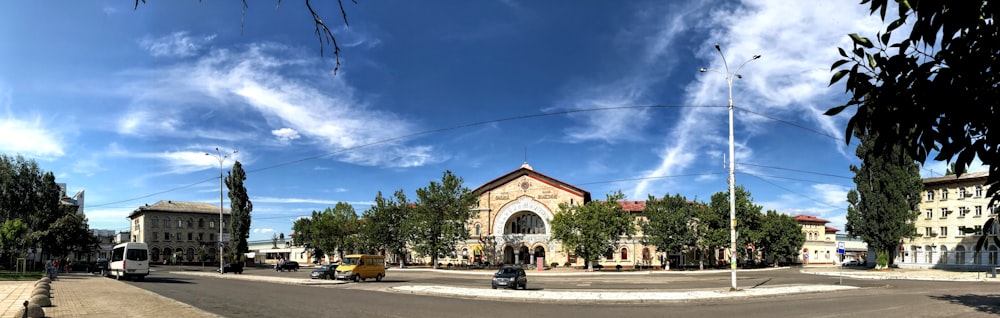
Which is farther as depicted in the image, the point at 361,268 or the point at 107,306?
the point at 361,268

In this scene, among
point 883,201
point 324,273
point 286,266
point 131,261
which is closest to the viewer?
point 131,261

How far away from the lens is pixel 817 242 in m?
100

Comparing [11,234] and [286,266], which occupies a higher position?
[11,234]

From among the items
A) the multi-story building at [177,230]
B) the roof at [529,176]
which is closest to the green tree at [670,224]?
the roof at [529,176]

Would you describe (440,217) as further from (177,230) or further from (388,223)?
(177,230)

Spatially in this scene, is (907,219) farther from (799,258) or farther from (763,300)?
(763,300)

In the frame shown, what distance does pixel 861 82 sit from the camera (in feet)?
14.6

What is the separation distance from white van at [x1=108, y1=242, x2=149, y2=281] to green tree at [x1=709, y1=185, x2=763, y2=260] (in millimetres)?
58233

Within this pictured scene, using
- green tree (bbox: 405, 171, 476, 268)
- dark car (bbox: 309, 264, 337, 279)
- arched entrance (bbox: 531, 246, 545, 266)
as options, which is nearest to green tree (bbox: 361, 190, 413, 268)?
green tree (bbox: 405, 171, 476, 268)

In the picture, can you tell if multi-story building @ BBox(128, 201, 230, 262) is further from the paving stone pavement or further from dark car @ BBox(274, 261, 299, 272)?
the paving stone pavement

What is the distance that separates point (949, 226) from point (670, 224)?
34966 millimetres

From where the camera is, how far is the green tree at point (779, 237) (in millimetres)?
75875

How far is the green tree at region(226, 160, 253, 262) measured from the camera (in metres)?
80.6

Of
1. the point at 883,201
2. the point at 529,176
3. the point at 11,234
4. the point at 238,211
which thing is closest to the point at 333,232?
the point at 238,211
